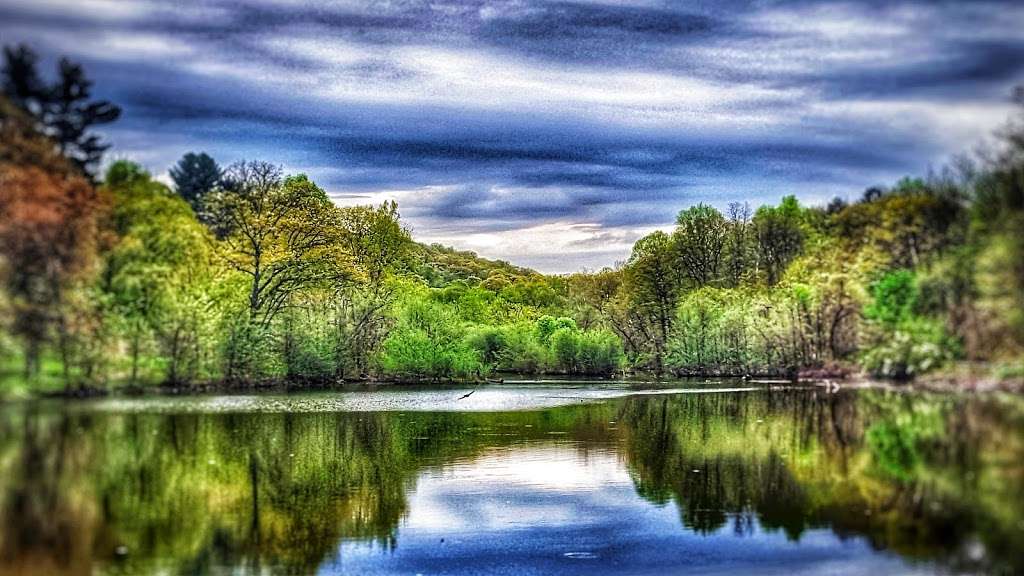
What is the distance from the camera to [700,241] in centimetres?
8631

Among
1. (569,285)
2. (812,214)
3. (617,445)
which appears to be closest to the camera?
(617,445)

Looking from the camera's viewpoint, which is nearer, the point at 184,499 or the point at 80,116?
the point at 184,499

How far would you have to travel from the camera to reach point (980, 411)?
27.0m

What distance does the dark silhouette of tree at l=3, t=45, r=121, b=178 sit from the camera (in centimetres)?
2573

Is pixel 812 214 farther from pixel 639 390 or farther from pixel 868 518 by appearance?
pixel 868 518

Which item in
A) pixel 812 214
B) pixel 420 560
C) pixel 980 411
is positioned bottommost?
pixel 420 560

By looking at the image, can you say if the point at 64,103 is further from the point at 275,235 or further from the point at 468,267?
the point at 468,267

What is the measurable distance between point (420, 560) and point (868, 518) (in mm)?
10298

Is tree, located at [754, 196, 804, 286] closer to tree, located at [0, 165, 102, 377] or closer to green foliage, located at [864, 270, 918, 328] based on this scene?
green foliage, located at [864, 270, 918, 328]

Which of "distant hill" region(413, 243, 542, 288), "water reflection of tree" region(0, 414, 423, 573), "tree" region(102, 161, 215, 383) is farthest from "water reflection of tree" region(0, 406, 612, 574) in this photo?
"distant hill" region(413, 243, 542, 288)

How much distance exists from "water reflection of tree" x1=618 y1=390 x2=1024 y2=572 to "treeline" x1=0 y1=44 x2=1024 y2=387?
2.14 meters

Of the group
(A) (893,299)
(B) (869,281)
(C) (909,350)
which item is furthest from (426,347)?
(C) (909,350)

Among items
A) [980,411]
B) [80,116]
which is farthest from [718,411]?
[80,116]

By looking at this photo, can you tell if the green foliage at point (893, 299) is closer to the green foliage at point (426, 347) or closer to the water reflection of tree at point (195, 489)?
the water reflection of tree at point (195, 489)
